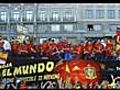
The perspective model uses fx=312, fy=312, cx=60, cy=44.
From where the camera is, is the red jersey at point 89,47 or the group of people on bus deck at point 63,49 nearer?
the group of people on bus deck at point 63,49

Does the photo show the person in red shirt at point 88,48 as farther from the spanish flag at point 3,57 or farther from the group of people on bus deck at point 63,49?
the spanish flag at point 3,57

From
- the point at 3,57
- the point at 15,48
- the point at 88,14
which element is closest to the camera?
the point at 3,57

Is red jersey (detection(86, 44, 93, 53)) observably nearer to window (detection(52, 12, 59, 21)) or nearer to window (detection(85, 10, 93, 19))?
window (detection(52, 12, 59, 21))

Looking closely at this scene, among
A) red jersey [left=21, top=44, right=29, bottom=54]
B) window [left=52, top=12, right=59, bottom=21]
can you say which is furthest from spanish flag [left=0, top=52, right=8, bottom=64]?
window [left=52, top=12, right=59, bottom=21]

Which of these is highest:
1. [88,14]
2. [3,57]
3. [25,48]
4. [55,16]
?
[25,48]

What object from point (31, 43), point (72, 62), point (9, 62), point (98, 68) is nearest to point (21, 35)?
point (31, 43)

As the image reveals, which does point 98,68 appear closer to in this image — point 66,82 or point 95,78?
point 95,78

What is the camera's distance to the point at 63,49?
17.2ft

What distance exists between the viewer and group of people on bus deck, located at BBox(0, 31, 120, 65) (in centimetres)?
511

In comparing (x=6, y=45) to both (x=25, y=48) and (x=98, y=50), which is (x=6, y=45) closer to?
(x=25, y=48)

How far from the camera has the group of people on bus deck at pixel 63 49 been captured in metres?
5.11

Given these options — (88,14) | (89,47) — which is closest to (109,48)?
(89,47)

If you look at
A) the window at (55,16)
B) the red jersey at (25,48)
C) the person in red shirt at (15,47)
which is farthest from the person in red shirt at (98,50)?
the window at (55,16)

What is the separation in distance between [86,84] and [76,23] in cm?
1589
